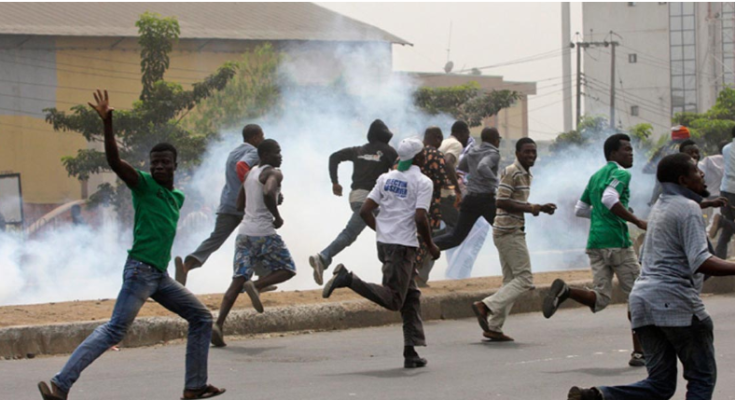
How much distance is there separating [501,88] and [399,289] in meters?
73.4

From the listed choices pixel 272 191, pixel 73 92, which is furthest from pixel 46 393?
pixel 73 92

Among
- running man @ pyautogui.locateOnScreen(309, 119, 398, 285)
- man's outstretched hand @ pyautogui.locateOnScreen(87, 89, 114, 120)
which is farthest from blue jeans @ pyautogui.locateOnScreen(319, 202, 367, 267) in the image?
man's outstretched hand @ pyautogui.locateOnScreen(87, 89, 114, 120)

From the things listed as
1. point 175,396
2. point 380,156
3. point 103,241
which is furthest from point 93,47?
point 175,396

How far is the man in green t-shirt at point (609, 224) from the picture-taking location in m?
7.35

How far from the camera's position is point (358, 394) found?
20.6 feet

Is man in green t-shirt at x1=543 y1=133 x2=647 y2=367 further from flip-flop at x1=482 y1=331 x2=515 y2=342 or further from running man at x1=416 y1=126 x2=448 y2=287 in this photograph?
running man at x1=416 y1=126 x2=448 y2=287

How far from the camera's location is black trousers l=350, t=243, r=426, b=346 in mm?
7277

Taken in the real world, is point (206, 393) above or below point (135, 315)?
below

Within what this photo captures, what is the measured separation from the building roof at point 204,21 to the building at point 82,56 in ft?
0.17

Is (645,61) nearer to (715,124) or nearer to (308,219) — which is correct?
(715,124)

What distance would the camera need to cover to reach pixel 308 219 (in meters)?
18.9

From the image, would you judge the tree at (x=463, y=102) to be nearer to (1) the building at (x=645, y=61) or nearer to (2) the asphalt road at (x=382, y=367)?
(2) the asphalt road at (x=382, y=367)

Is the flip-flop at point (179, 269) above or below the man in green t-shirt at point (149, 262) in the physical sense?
below

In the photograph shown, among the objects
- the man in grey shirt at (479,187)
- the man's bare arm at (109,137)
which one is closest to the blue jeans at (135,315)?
the man's bare arm at (109,137)
